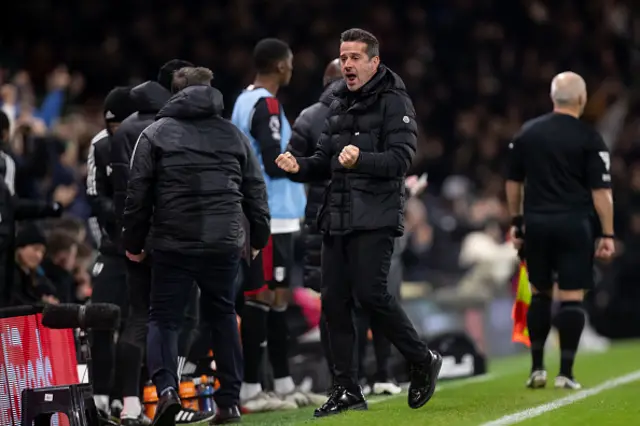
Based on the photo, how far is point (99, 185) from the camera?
33.2 feet

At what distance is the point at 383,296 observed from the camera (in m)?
8.62

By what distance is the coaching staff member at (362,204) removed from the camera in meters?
8.62

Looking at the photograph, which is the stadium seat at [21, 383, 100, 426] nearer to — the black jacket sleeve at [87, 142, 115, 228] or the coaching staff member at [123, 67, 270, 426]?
the coaching staff member at [123, 67, 270, 426]

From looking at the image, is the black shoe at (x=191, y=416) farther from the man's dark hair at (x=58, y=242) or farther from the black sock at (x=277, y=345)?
the man's dark hair at (x=58, y=242)

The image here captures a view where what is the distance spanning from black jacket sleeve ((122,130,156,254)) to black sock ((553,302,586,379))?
3778mm

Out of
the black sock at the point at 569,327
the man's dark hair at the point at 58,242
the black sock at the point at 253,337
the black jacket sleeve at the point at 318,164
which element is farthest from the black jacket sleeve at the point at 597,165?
the man's dark hair at the point at 58,242

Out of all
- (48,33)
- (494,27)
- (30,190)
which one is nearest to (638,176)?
(494,27)

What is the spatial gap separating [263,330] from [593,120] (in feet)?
48.3

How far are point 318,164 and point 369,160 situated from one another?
0.56 meters

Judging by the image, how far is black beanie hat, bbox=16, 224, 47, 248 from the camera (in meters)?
10.9

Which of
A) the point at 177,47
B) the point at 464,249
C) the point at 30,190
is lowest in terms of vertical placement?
the point at 464,249

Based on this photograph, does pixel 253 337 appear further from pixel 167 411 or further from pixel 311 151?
pixel 167 411

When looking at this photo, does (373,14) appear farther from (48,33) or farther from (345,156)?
(345,156)

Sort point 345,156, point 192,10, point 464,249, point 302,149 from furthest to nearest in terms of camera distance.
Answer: point 192,10 → point 464,249 → point 302,149 → point 345,156
